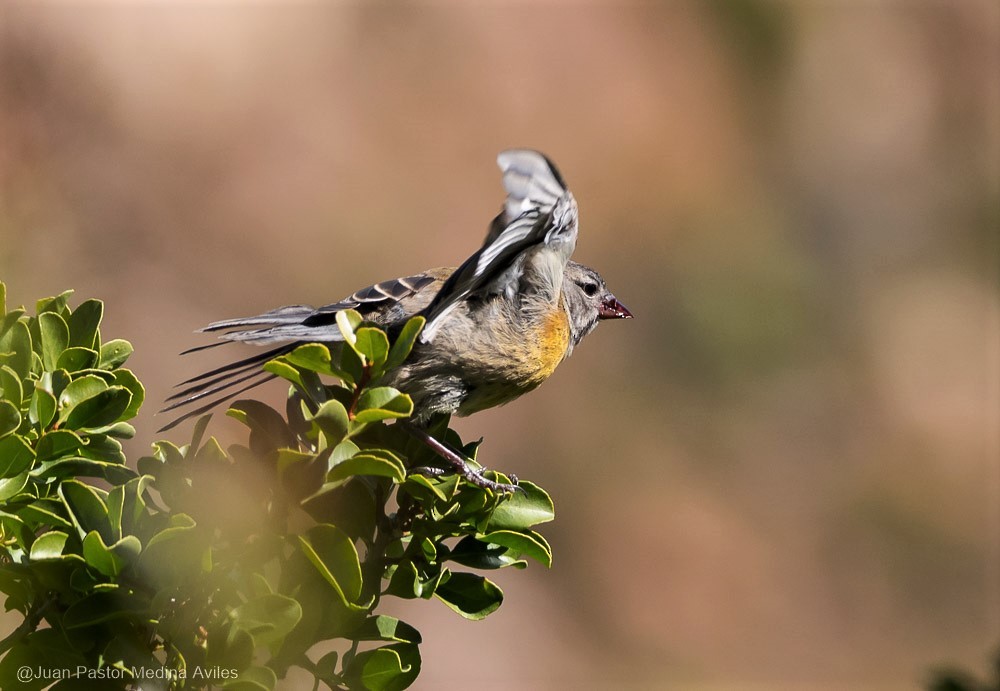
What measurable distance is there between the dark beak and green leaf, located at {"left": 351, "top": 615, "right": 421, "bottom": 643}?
248 cm

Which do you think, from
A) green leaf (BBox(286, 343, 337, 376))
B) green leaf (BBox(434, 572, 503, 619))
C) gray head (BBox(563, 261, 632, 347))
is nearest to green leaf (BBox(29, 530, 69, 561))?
green leaf (BBox(286, 343, 337, 376))

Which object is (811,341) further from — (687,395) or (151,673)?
(151,673)

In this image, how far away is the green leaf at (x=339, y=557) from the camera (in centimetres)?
213

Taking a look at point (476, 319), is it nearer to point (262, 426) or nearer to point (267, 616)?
point (262, 426)

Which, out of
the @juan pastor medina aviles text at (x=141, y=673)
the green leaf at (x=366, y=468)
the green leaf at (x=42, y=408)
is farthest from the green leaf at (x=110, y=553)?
the green leaf at (x=366, y=468)

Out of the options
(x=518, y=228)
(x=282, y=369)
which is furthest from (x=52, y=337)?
(x=518, y=228)

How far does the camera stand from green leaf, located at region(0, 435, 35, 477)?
7.00ft

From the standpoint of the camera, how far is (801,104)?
41.2ft

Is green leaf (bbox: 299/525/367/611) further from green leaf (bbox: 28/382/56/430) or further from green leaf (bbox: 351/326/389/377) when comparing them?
green leaf (bbox: 28/382/56/430)

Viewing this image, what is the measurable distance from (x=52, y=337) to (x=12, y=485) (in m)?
0.43

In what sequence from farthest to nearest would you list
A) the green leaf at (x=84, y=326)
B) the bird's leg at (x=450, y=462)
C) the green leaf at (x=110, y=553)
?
the bird's leg at (x=450, y=462) < the green leaf at (x=84, y=326) < the green leaf at (x=110, y=553)

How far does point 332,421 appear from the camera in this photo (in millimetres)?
2180

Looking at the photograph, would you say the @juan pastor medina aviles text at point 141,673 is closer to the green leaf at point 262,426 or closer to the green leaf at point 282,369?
the green leaf at point 262,426

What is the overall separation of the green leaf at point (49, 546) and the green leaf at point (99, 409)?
0.29 m
